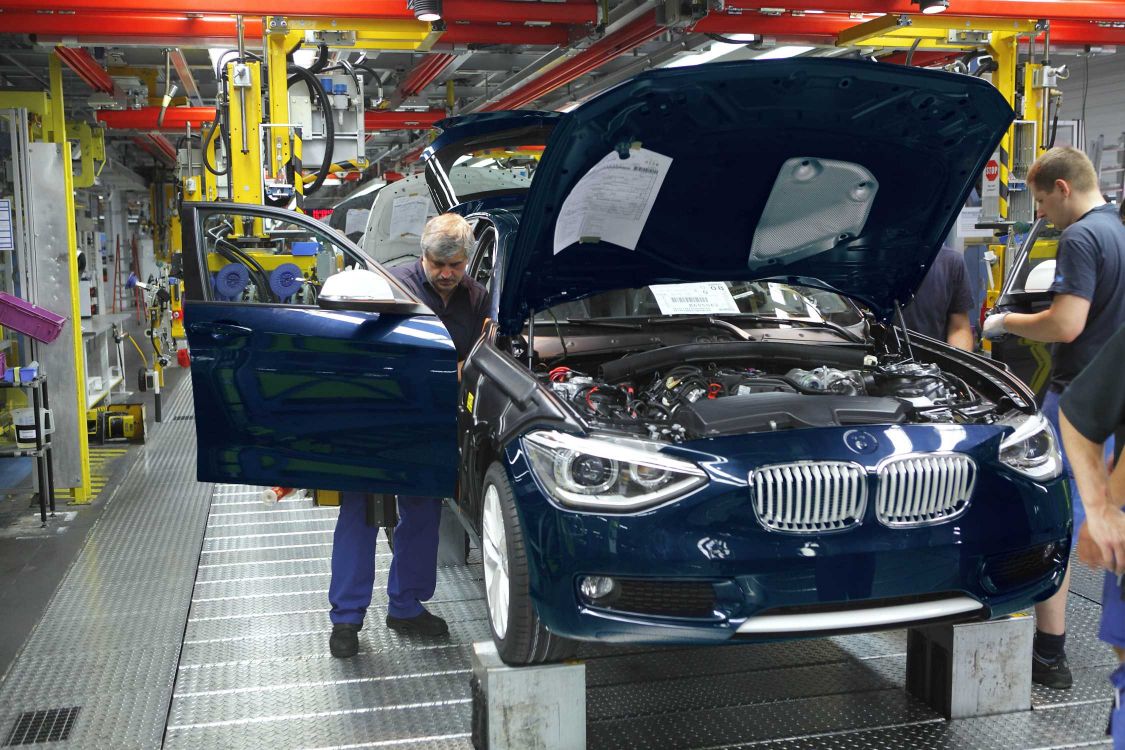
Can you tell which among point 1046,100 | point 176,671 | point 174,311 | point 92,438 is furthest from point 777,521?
point 174,311

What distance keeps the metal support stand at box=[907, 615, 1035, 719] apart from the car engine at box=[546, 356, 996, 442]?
613 mm

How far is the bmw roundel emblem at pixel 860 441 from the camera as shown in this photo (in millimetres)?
2578

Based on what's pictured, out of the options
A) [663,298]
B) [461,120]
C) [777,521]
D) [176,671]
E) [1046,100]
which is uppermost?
[1046,100]

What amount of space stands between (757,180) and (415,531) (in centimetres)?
173

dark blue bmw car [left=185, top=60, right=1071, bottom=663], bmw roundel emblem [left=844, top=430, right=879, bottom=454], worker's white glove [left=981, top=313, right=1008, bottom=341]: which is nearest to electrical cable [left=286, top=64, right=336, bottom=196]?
dark blue bmw car [left=185, top=60, right=1071, bottom=663]

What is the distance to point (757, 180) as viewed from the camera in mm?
3264

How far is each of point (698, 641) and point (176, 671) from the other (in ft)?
6.62

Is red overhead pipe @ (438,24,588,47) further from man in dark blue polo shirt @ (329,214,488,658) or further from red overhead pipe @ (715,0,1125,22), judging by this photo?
man in dark blue polo shirt @ (329,214,488,658)

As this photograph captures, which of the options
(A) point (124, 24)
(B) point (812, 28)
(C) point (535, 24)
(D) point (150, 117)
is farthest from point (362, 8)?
(D) point (150, 117)

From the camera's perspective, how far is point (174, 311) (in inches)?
478

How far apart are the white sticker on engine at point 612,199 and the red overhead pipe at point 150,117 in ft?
32.1

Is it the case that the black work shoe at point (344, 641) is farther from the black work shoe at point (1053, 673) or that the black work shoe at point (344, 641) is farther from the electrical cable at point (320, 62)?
the electrical cable at point (320, 62)

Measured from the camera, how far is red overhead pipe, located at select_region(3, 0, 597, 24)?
5570 millimetres

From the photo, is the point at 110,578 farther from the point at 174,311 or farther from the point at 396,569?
the point at 174,311
